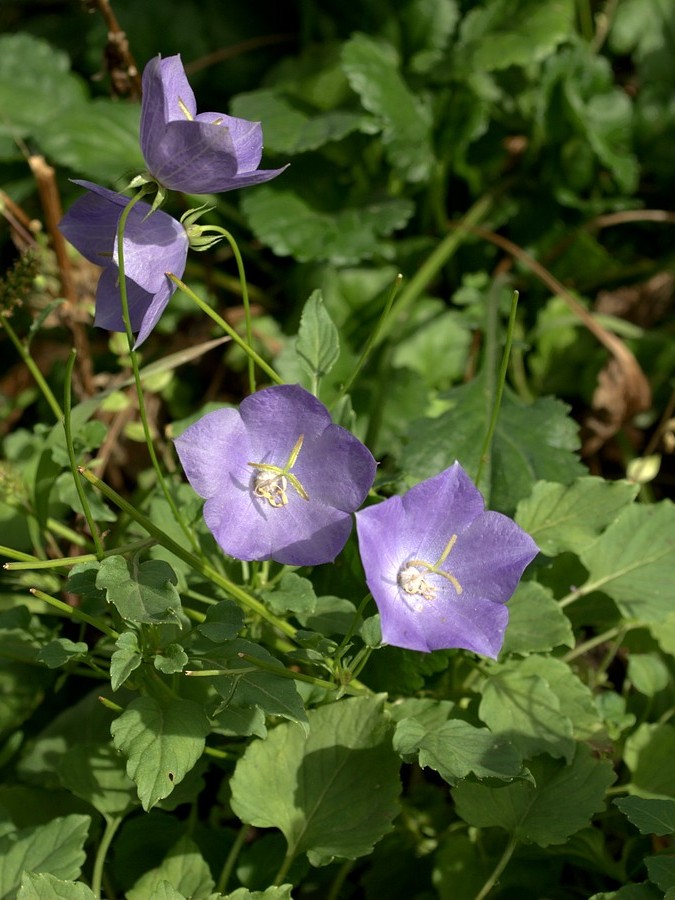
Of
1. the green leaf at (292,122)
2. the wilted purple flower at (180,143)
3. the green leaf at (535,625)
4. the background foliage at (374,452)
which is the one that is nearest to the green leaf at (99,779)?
the background foliage at (374,452)

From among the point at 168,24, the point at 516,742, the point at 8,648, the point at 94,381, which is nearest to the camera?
the point at 516,742

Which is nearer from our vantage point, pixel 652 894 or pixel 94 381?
pixel 652 894

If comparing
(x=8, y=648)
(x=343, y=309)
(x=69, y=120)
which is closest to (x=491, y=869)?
(x=8, y=648)

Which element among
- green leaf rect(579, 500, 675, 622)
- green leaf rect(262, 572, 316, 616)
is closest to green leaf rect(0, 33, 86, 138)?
green leaf rect(262, 572, 316, 616)

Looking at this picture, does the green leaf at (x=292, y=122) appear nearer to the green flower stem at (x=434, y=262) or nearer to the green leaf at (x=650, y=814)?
the green flower stem at (x=434, y=262)

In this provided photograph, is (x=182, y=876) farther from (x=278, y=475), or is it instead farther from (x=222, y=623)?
(x=278, y=475)

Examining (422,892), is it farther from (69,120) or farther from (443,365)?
(69,120)

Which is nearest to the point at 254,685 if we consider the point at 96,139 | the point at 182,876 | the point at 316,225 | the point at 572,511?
the point at 182,876
